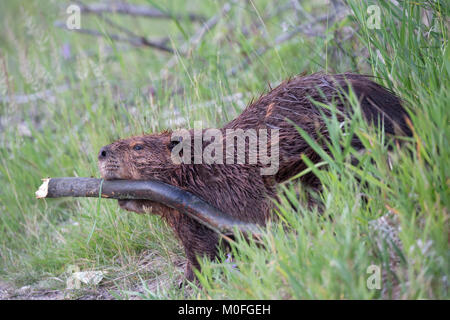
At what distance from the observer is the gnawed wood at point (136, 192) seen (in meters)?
2.65

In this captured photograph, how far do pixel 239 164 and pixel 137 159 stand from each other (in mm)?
545

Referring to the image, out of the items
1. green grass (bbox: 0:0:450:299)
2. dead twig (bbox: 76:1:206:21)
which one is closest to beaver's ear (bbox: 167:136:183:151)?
green grass (bbox: 0:0:450:299)

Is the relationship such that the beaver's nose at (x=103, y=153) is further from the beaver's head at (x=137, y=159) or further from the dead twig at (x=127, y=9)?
the dead twig at (x=127, y=9)

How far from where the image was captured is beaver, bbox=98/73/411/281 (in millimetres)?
2678

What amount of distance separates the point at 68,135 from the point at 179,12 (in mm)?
2646

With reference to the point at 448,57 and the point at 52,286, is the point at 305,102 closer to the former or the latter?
the point at 448,57

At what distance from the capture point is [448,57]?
237 centimetres

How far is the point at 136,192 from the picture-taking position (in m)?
2.72

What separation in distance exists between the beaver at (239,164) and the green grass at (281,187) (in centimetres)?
17

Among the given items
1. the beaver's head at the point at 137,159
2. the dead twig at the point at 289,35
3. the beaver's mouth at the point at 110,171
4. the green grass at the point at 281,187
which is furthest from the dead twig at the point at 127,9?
the beaver's mouth at the point at 110,171

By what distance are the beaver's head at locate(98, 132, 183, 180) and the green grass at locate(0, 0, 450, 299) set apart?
399mm

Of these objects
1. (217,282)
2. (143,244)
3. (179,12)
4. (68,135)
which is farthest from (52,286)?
(179,12)

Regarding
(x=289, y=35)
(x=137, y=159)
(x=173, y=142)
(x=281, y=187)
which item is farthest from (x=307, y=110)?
(x=289, y=35)

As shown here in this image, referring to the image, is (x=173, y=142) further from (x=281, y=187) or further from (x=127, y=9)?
(x=127, y=9)
